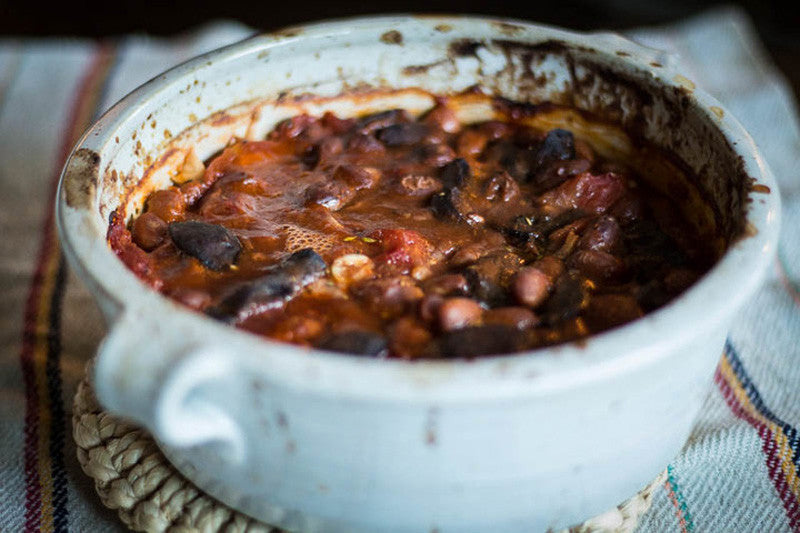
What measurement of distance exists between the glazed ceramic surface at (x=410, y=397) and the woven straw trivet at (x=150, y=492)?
5 cm

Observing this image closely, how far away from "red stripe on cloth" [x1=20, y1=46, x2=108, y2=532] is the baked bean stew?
48 cm

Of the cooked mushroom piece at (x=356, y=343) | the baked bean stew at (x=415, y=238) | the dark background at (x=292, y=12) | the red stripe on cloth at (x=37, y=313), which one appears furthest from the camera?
the dark background at (x=292, y=12)

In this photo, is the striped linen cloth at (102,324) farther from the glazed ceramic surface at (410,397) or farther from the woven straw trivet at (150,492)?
the glazed ceramic surface at (410,397)

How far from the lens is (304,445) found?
1138 mm

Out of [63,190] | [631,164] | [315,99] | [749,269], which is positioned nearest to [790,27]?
[631,164]

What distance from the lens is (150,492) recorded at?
1.45 m

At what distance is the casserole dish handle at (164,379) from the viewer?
41.9 inches

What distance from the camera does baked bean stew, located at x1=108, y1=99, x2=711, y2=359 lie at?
1345 millimetres

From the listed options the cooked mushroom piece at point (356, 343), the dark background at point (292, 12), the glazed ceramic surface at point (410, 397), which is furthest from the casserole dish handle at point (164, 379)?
the dark background at point (292, 12)

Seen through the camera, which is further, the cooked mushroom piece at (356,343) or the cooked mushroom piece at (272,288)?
the cooked mushroom piece at (272,288)

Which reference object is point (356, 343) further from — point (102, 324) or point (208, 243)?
point (102, 324)

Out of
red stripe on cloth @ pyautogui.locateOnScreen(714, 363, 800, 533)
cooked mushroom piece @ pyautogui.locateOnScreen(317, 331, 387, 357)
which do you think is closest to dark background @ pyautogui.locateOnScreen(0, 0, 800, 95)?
red stripe on cloth @ pyautogui.locateOnScreen(714, 363, 800, 533)

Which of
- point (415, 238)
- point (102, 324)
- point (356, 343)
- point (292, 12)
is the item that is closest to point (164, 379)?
point (356, 343)

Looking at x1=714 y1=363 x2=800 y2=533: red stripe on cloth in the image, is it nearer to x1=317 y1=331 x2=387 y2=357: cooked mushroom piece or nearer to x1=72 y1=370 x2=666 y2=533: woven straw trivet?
x1=72 y1=370 x2=666 y2=533: woven straw trivet
